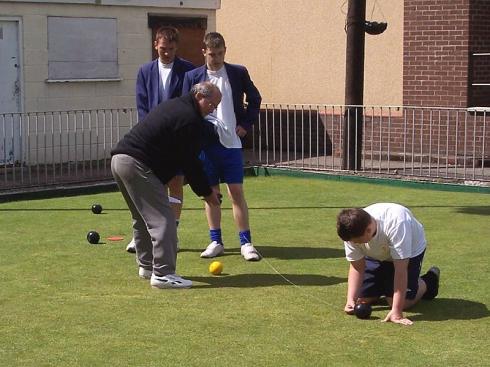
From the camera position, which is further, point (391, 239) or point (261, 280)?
point (261, 280)

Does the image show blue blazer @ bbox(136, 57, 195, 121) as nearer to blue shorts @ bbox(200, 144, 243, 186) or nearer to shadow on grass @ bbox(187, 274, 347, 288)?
blue shorts @ bbox(200, 144, 243, 186)

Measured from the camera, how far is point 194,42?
19.3 metres

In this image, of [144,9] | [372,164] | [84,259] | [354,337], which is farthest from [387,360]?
[144,9]

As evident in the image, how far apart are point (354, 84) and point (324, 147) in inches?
120

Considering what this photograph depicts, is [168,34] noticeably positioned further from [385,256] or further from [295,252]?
[385,256]

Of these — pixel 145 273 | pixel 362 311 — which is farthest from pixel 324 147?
pixel 362 311

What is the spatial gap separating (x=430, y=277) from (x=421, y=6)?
1056 cm

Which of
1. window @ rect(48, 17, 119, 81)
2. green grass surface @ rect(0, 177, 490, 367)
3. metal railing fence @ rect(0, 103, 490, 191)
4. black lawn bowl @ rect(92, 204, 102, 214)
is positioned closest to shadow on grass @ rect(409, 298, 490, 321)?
green grass surface @ rect(0, 177, 490, 367)

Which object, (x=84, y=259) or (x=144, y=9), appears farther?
(x=144, y=9)

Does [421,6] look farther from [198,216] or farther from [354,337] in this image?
[354,337]

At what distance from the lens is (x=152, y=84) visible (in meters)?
9.45

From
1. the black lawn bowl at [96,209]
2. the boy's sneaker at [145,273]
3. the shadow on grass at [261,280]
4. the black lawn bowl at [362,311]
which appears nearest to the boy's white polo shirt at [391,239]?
the black lawn bowl at [362,311]

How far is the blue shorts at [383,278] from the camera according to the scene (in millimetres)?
7129

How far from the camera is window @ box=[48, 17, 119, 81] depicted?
17031 mm
